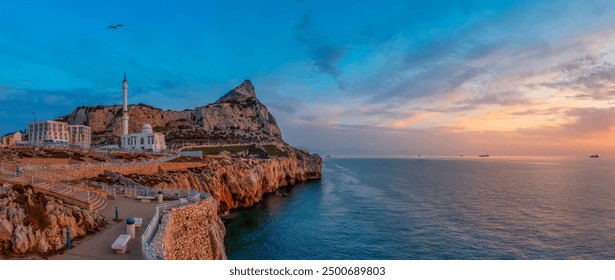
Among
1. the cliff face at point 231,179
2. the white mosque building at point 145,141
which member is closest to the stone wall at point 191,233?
the cliff face at point 231,179

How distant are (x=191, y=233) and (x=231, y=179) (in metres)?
36.1

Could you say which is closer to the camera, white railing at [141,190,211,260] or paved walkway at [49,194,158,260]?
white railing at [141,190,211,260]

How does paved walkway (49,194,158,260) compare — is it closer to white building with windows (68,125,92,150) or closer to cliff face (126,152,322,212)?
cliff face (126,152,322,212)

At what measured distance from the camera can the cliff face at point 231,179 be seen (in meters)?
42.6

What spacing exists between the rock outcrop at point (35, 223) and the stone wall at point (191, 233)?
146 inches

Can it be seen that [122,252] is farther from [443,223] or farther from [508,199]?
[508,199]

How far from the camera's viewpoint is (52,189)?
21547 millimetres

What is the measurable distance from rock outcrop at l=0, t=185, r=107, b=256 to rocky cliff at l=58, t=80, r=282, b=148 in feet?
392

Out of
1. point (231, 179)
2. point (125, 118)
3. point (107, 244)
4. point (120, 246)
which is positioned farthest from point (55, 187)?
point (125, 118)

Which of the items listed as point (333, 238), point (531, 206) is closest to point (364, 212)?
point (333, 238)

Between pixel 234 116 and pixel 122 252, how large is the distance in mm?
175191

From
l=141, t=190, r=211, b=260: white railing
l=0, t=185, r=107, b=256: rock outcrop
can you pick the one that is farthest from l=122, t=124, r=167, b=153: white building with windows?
l=0, t=185, r=107, b=256: rock outcrop

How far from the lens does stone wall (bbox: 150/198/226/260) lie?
17656 millimetres
